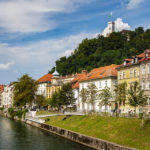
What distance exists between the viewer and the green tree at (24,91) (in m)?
81.5

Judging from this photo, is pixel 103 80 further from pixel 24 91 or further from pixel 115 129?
pixel 24 91

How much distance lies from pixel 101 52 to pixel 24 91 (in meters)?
46.6

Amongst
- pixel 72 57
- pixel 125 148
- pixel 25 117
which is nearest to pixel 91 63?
pixel 72 57

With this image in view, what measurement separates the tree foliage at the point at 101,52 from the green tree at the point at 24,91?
29.9m

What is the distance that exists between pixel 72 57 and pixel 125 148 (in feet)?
325

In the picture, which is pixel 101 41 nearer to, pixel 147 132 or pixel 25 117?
pixel 25 117

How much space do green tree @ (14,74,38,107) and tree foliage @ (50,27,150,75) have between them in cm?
2988

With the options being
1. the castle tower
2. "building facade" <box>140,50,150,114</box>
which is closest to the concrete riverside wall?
"building facade" <box>140,50,150,114</box>

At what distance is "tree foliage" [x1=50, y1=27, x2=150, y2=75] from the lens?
347 ft

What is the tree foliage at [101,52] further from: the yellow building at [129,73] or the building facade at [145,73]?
the building facade at [145,73]

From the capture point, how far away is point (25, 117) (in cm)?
7194

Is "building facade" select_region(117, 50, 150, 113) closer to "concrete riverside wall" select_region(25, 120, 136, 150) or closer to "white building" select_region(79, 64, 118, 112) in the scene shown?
"white building" select_region(79, 64, 118, 112)

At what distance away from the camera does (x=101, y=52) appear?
117m

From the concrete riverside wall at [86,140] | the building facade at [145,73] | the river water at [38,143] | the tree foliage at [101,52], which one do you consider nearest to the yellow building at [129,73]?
the building facade at [145,73]
